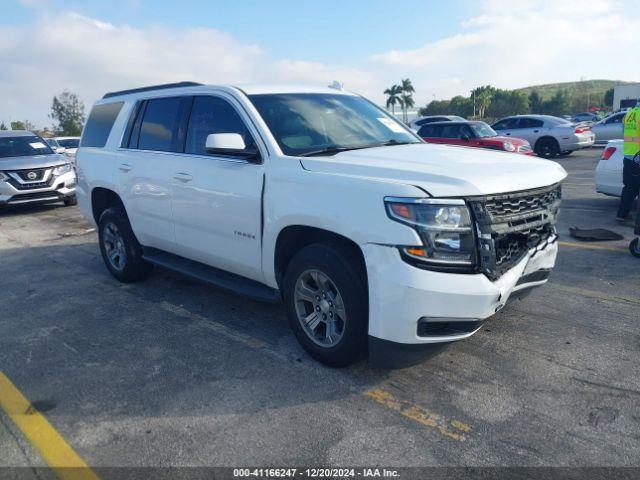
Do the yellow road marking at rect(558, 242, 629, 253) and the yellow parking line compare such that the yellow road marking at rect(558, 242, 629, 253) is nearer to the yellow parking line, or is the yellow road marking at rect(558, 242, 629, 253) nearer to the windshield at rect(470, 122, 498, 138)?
the yellow parking line

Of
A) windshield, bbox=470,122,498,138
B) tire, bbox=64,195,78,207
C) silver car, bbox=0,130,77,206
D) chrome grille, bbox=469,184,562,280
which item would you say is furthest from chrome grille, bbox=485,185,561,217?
windshield, bbox=470,122,498,138

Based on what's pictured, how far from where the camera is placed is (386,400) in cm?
320

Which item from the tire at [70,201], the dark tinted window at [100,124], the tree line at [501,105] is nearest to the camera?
the dark tinted window at [100,124]

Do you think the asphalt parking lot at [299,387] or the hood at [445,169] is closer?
the asphalt parking lot at [299,387]

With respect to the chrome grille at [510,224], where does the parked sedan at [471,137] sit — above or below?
above

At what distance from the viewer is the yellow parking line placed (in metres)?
2.68

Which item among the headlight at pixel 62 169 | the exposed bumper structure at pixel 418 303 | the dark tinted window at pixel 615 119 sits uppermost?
Result: the dark tinted window at pixel 615 119

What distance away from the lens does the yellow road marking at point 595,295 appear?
4.66 m

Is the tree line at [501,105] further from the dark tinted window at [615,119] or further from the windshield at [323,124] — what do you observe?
the windshield at [323,124]

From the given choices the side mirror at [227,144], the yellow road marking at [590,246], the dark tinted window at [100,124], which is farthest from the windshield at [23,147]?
the yellow road marking at [590,246]

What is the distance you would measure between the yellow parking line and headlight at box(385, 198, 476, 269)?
6.84ft

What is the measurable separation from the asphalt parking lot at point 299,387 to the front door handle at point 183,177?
1.25 meters

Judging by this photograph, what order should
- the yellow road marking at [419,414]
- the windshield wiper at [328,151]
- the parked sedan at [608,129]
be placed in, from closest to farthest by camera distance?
the yellow road marking at [419,414] < the windshield wiper at [328,151] < the parked sedan at [608,129]

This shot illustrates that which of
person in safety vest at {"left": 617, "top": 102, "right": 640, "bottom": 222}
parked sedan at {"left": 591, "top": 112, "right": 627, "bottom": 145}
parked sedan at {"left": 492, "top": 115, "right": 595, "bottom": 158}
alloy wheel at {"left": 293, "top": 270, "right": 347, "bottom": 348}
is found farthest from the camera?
parked sedan at {"left": 591, "top": 112, "right": 627, "bottom": 145}
